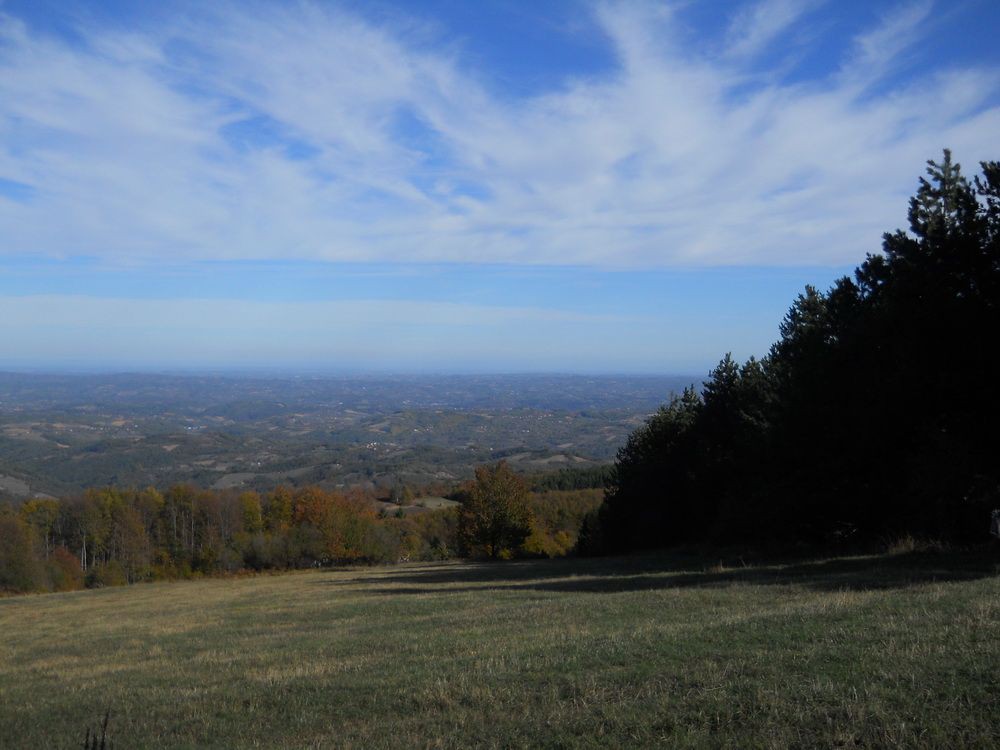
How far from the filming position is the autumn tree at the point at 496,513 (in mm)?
48681

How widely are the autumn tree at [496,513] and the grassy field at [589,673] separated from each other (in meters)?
33.2

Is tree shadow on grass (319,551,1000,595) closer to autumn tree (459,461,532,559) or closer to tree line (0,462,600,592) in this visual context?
autumn tree (459,461,532,559)

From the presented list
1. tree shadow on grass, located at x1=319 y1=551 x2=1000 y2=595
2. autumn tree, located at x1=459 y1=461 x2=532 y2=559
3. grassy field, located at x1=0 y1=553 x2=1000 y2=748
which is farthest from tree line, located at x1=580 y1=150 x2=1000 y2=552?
autumn tree, located at x1=459 y1=461 x2=532 y2=559

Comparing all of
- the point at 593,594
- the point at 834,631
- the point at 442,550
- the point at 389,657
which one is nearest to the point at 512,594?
the point at 593,594

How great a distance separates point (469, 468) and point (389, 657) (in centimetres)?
11620

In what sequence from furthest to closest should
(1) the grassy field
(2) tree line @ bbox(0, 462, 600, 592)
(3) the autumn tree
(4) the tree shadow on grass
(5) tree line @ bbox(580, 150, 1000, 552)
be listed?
1. (2) tree line @ bbox(0, 462, 600, 592)
2. (3) the autumn tree
3. (5) tree line @ bbox(580, 150, 1000, 552)
4. (4) the tree shadow on grass
5. (1) the grassy field

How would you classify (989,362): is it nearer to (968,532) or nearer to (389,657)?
(968,532)

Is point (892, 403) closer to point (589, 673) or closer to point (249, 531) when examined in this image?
point (589, 673)

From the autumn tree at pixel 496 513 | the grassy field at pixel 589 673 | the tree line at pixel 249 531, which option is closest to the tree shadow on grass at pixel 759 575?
the grassy field at pixel 589 673

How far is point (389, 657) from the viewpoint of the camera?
31.7 ft

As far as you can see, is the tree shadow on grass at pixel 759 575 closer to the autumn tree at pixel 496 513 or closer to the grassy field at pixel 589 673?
the grassy field at pixel 589 673

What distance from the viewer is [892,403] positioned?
717 inches

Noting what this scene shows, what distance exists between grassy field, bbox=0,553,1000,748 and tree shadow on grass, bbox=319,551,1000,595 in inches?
5.6

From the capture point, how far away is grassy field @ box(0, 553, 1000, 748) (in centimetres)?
519
